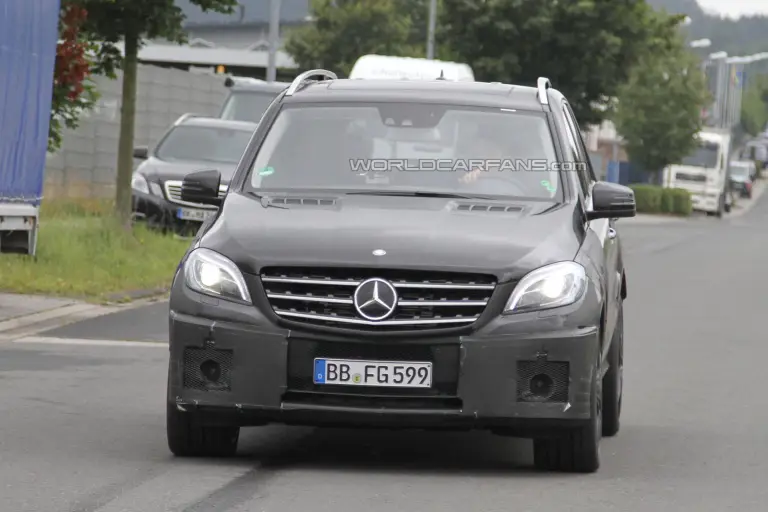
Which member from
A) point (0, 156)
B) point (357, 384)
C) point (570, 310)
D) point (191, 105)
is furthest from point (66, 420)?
point (191, 105)

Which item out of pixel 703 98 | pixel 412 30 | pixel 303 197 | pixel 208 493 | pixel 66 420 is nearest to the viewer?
pixel 208 493

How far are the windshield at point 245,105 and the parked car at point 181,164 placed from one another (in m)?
1.31

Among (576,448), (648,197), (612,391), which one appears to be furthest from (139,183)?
(648,197)

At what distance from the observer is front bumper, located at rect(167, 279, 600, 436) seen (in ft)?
25.6

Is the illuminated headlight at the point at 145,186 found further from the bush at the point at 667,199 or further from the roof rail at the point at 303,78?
the bush at the point at 667,199

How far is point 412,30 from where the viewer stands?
2453 inches

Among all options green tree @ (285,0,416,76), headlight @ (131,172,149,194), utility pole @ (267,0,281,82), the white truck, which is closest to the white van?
headlight @ (131,172,149,194)

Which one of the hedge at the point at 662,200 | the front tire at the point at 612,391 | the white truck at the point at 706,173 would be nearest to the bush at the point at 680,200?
the hedge at the point at 662,200

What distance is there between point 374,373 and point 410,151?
1574 mm

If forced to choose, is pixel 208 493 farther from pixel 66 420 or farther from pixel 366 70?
pixel 366 70

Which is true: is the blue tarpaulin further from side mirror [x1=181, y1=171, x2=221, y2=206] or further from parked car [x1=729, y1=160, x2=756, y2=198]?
parked car [x1=729, y1=160, x2=756, y2=198]

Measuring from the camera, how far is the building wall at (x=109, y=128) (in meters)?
31.1

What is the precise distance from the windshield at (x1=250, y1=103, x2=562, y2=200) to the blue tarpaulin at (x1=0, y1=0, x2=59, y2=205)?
671 cm

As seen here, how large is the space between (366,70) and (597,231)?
19.4 metres
